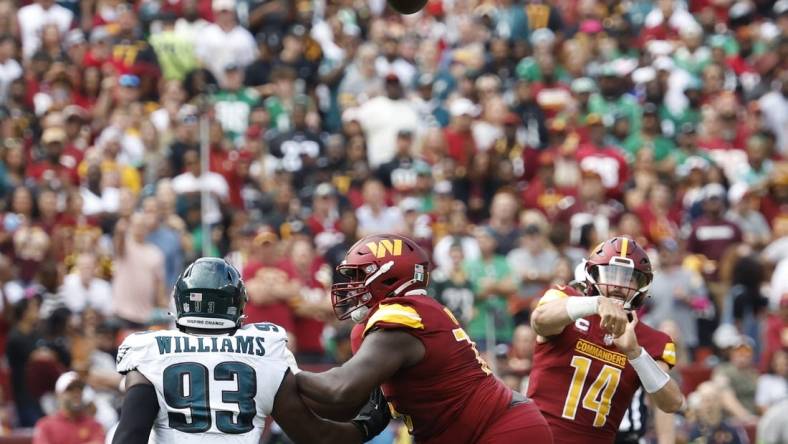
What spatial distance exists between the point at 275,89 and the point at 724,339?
18.7 ft

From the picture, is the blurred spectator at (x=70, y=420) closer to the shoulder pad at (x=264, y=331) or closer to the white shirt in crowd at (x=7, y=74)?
the shoulder pad at (x=264, y=331)

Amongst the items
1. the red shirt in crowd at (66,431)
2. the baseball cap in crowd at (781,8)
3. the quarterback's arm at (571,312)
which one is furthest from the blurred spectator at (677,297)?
the quarterback's arm at (571,312)

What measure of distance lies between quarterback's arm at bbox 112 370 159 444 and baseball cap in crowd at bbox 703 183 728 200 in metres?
10.4

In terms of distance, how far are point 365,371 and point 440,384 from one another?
1.27 feet

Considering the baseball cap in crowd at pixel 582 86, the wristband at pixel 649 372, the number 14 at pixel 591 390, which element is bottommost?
the number 14 at pixel 591 390

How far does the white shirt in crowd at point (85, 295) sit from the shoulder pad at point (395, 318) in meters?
7.29

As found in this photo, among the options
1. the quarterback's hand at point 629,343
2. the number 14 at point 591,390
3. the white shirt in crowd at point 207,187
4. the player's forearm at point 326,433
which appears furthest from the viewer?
the white shirt in crowd at point 207,187

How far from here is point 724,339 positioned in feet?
45.9

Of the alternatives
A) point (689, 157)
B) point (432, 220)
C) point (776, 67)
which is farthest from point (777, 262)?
point (776, 67)

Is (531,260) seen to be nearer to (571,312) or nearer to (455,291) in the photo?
(455,291)

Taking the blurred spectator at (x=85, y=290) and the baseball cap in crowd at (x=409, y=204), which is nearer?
the blurred spectator at (x=85, y=290)

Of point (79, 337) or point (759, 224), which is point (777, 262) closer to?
point (759, 224)

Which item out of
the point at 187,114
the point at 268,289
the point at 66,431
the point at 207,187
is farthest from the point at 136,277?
the point at 187,114

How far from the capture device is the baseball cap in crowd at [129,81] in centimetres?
1603
